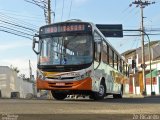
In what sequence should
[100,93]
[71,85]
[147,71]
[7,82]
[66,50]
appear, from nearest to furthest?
[71,85]
[66,50]
[100,93]
[7,82]
[147,71]

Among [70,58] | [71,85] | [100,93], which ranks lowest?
[100,93]

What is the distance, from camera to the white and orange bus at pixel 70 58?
66.2ft

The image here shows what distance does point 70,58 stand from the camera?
20281 mm

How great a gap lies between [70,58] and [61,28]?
168 centimetres

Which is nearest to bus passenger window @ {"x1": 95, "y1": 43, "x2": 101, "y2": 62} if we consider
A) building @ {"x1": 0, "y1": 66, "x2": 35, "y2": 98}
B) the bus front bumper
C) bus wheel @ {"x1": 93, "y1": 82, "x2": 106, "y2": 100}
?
the bus front bumper

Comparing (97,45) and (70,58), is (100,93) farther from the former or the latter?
(70,58)

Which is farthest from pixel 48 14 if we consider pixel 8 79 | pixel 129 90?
pixel 129 90

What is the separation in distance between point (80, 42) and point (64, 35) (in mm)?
837

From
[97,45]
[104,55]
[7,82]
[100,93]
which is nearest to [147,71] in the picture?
[7,82]

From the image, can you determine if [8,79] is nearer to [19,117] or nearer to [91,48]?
[91,48]

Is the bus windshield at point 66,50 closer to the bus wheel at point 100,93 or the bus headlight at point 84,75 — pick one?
the bus headlight at point 84,75

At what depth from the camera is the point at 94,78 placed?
20.7 metres

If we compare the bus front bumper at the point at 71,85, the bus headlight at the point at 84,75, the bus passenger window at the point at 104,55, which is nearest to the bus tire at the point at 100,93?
the bus passenger window at the point at 104,55

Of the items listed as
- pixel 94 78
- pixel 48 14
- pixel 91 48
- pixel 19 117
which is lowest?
pixel 19 117
